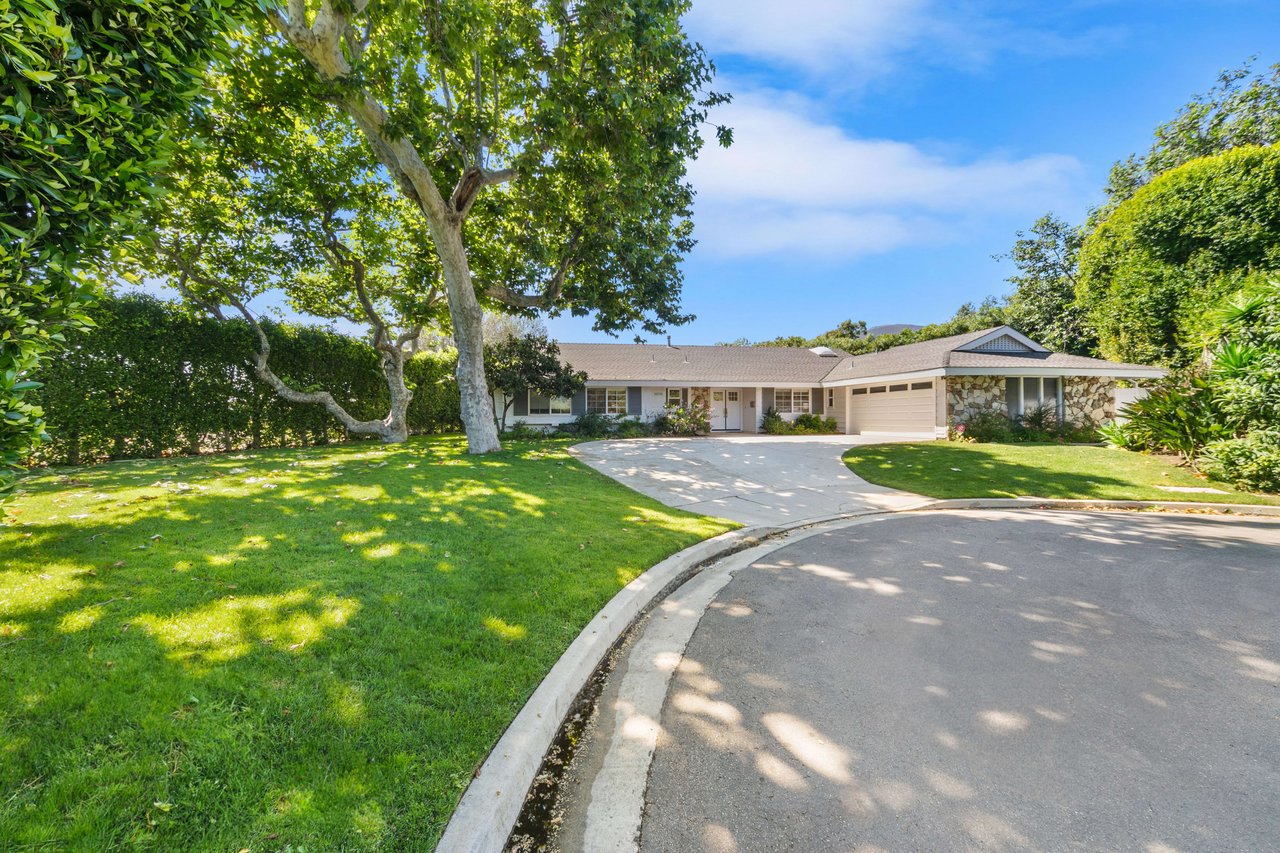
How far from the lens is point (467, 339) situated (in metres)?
11.7

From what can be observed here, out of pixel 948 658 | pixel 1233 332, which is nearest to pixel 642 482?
pixel 948 658

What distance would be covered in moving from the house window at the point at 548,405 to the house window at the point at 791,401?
11330mm

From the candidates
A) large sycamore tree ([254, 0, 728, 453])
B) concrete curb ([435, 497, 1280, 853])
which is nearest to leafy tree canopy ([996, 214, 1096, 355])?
large sycamore tree ([254, 0, 728, 453])

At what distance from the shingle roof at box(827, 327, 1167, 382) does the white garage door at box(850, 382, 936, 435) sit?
871 millimetres

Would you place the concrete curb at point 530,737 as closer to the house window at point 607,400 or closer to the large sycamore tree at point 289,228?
the large sycamore tree at point 289,228

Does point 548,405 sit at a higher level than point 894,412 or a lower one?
higher

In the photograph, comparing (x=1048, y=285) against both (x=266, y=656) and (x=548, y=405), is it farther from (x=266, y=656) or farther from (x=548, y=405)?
(x=266, y=656)

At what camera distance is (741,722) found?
2725mm

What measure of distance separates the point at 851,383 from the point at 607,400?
11978mm

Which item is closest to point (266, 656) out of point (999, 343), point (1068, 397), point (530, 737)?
point (530, 737)

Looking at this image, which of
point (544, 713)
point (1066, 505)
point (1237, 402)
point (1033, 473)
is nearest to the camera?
point (544, 713)

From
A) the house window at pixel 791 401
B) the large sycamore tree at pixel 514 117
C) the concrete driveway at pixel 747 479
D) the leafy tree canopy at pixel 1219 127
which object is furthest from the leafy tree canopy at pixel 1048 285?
the large sycamore tree at pixel 514 117

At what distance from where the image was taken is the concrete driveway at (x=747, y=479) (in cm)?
843

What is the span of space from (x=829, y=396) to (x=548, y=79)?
73.7ft
